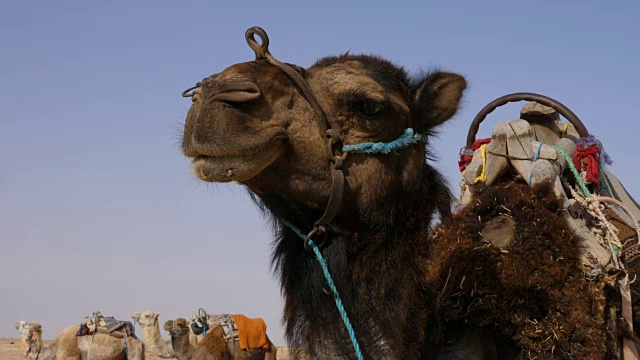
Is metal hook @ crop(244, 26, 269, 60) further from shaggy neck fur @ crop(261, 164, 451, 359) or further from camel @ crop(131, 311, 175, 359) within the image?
camel @ crop(131, 311, 175, 359)

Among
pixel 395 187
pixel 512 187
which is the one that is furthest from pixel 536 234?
pixel 395 187

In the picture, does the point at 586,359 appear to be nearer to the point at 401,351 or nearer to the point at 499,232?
the point at 499,232

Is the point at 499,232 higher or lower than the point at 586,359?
higher

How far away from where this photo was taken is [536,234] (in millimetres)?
4523

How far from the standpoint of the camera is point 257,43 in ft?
12.0

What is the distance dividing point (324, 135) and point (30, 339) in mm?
16039

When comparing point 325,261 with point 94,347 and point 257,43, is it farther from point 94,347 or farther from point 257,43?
point 94,347

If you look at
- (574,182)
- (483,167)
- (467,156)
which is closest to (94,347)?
(467,156)

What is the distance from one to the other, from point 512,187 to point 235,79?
2314 millimetres

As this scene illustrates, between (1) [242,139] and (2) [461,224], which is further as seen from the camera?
(2) [461,224]

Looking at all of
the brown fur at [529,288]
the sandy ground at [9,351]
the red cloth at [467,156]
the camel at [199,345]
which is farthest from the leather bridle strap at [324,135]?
the sandy ground at [9,351]

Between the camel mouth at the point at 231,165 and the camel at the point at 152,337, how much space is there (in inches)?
626

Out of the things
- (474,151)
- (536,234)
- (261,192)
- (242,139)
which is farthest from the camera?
(474,151)

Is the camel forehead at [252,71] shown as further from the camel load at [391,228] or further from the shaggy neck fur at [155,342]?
the shaggy neck fur at [155,342]
